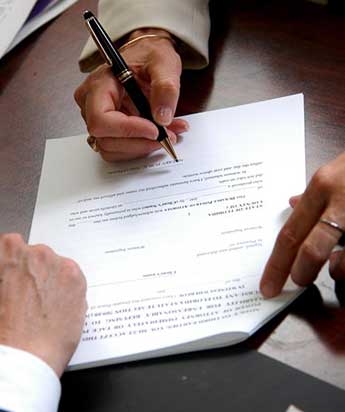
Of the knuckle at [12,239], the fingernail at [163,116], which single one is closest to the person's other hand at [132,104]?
the fingernail at [163,116]

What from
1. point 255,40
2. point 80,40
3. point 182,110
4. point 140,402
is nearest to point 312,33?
point 255,40

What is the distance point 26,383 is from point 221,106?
47 centimetres

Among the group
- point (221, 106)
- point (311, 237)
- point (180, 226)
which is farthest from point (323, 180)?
point (221, 106)

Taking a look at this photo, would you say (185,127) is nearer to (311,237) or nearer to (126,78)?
(126,78)

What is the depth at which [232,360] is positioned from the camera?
61 cm

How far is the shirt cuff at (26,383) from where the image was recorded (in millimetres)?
590

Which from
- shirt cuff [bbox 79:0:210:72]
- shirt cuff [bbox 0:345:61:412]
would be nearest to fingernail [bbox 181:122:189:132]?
shirt cuff [bbox 79:0:210:72]

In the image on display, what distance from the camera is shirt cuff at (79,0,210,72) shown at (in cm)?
98

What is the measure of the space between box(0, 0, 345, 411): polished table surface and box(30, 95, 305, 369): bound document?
2 cm

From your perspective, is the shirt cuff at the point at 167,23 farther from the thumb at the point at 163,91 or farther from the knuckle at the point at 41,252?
the knuckle at the point at 41,252

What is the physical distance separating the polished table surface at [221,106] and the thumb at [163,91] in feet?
0.18

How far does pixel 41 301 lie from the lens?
0.68 meters

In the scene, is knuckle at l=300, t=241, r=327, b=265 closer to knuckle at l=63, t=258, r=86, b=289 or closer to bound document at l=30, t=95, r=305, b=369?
bound document at l=30, t=95, r=305, b=369

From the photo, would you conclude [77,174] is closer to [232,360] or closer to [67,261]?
[67,261]
